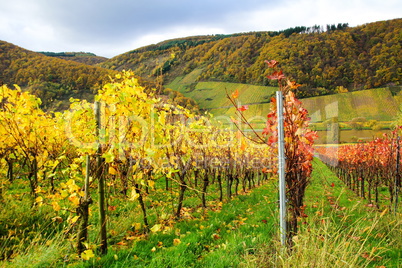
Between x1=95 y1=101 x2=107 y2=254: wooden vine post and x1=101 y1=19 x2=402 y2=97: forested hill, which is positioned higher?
x1=101 y1=19 x2=402 y2=97: forested hill

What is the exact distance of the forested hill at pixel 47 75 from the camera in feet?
194

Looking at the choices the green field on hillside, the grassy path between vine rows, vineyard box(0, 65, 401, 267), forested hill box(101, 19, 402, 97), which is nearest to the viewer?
the grassy path between vine rows

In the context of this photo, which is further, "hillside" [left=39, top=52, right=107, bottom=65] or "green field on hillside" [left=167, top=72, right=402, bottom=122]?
"hillside" [left=39, top=52, right=107, bottom=65]

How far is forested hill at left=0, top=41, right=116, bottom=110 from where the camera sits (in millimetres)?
59062

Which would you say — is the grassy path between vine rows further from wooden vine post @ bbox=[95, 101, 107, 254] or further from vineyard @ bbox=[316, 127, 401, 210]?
vineyard @ bbox=[316, 127, 401, 210]

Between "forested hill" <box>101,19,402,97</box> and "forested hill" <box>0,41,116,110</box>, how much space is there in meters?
23.3

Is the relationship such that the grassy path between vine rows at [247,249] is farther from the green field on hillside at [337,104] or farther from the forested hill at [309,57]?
the forested hill at [309,57]

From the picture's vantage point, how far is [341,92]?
8775 cm

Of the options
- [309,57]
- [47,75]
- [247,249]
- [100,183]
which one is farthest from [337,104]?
[47,75]

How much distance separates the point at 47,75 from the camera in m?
64.2

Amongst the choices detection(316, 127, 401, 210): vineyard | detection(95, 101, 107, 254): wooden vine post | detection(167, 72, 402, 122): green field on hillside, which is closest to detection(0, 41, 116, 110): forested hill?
detection(167, 72, 402, 122): green field on hillside

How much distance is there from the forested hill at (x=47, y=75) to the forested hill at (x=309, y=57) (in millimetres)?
23286

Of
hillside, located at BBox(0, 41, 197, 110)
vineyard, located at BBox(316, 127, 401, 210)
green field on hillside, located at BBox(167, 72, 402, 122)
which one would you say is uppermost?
hillside, located at BBox(0, 41, 197, 110)

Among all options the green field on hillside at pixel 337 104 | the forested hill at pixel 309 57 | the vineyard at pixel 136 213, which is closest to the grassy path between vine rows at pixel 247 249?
the vineyard at pixel 136 213
